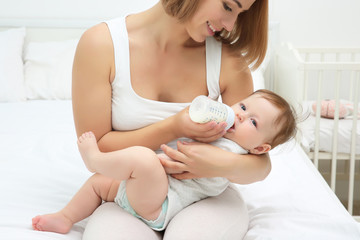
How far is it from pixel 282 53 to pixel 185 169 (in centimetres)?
184

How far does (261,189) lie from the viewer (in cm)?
145

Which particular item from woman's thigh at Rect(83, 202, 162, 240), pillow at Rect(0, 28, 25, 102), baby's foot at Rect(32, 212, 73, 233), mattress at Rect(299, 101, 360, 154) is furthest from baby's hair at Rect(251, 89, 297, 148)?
pillow at Rect(0, 28, 25, 102)

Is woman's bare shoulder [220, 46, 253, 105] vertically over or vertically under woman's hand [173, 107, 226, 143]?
over

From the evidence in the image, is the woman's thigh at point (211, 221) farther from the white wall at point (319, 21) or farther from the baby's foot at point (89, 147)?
the white wall at point (319, 21)

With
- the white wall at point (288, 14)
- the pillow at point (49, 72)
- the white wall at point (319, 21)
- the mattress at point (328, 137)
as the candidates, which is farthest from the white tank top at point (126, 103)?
the white wall at point (319, 21)

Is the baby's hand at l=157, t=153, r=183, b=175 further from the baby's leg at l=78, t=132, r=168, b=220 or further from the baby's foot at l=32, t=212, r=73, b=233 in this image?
the baby's foot at l=32, t=212, r=73, b=233

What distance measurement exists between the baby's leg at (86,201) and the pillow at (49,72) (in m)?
1.60

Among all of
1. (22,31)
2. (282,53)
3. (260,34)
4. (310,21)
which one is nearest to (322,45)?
(310,21)

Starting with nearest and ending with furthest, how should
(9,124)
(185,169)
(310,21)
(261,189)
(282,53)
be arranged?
(185,169) → (261,189) → (9,124) → (282,53) → (310,21)

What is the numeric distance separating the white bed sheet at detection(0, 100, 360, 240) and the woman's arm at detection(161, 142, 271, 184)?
0.55ft

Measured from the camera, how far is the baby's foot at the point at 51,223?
3.75 ft

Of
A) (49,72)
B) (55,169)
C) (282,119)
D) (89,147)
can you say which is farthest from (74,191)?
(49,72)

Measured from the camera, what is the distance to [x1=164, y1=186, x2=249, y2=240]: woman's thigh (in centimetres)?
103

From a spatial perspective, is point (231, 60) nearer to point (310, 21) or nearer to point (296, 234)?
point (296, 234)
